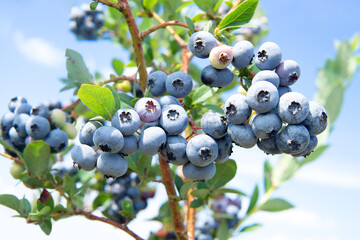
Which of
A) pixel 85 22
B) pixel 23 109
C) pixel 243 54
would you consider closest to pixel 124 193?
pixel 23 109

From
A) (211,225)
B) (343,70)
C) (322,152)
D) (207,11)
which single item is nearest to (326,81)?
(343,70)

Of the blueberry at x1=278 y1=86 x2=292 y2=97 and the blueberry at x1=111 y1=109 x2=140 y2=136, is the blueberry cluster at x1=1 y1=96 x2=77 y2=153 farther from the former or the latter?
the blueberry at x1=278 y1=86 x2=292 y2=97

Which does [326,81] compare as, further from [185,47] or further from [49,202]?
[49,202]

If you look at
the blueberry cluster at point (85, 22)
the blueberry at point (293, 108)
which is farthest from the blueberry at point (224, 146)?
the blueberry cluster at point (85, 22)

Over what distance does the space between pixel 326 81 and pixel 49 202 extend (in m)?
2.43

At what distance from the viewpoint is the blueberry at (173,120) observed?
3.70ft

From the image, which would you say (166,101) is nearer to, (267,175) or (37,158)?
(37,158)

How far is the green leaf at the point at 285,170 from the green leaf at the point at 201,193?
82 cm

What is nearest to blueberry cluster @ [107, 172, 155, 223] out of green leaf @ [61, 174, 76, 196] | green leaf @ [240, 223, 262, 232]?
green leaf @ [61, 174, 76, 196]

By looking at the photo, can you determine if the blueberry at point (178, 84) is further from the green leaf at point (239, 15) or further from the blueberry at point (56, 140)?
the blueberry at point (56, 140)

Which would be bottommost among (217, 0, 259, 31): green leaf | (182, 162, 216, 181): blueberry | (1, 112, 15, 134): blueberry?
(182, 162, 216, 181): blueberry

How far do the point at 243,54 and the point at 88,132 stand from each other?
0.56 m

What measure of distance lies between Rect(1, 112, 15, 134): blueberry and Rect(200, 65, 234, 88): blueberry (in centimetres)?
105

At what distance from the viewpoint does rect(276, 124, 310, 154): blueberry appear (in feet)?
3.45
